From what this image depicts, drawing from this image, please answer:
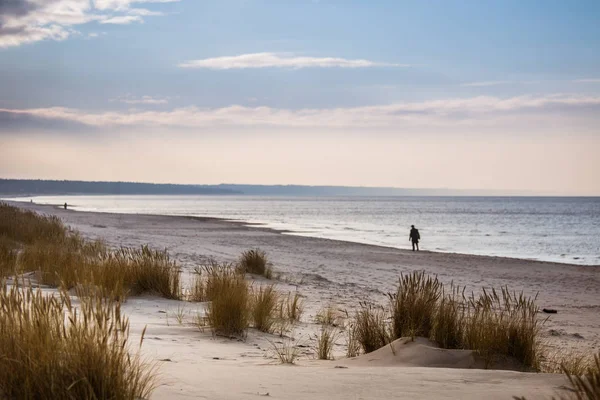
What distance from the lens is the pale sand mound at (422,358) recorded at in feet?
18.1

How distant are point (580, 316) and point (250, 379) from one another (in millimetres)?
9707

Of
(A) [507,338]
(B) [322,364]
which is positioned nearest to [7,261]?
(B) [322,364]

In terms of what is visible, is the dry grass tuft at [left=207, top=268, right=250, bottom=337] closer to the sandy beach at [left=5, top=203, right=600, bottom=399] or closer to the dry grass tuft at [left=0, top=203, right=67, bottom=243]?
the sandy beach at [left=5, top=203, right=600, bottom=399]

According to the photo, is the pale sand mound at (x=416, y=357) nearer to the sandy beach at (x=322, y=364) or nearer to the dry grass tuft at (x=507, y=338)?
the sandy beach at (x=322, y=364)

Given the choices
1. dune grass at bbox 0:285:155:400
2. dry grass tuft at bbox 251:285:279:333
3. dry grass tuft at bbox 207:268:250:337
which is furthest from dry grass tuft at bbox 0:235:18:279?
dune grass at bbox 0:285:155:400

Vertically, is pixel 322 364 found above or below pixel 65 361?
below

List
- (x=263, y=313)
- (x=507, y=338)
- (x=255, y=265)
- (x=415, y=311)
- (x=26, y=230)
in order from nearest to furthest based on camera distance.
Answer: (x=507, y=338)
(x=415, y=311)
(x=263, y=313)
(x=255, y=265)
(x=26, y=230)

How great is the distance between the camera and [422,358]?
560 centimetres

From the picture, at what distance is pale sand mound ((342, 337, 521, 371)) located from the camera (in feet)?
18.1

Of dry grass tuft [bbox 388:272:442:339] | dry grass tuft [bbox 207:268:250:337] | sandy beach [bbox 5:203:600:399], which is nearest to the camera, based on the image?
sandy beach [bbox 5:203:600:399]

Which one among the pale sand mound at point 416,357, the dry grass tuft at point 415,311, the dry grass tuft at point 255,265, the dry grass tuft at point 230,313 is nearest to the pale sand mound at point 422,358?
the pale sand mound at point 416,357

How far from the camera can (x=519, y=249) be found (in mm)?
32750

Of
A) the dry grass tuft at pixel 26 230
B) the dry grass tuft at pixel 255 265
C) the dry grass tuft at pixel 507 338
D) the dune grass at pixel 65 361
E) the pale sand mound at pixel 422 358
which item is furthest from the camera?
the dry grass tuft at pixel 26 230

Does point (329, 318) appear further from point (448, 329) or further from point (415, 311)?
point (448, 329)
